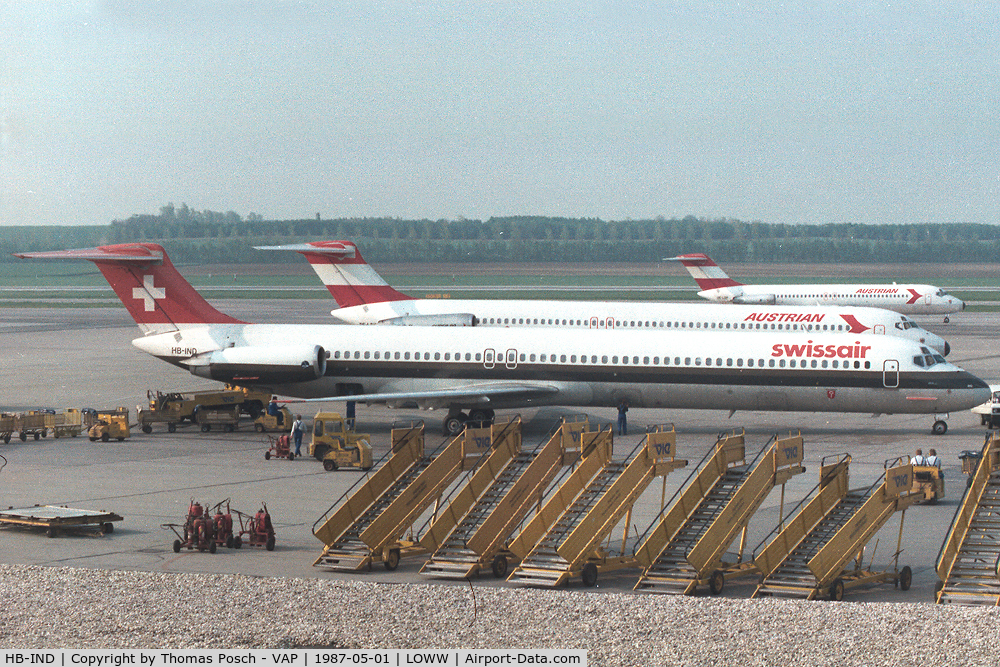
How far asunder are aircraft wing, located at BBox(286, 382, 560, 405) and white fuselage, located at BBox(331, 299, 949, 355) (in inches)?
651

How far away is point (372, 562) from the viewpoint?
21.3 meters

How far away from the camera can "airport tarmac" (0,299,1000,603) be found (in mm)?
21578

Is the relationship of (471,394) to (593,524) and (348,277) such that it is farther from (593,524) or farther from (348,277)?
(348,277)

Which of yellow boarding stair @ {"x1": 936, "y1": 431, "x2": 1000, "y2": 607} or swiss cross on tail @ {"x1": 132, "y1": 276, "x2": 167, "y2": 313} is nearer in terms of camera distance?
yellow boarding stair @ {"x1": 936, "y1": 431, "x2": 1000, "y2": 607}

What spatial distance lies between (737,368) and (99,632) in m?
24.1

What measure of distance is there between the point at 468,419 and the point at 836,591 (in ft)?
63.8

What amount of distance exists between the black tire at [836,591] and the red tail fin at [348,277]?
40884 mm

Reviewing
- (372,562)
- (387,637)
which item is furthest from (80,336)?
(387,637)

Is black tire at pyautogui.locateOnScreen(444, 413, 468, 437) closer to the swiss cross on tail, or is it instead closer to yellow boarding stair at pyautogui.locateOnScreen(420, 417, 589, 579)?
the swiss cross on tail

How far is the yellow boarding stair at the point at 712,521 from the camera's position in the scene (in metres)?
19.7

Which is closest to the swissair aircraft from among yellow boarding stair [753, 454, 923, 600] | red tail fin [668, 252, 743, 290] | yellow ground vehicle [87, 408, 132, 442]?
yellow ground vehicle [87, 408, 132, 442]

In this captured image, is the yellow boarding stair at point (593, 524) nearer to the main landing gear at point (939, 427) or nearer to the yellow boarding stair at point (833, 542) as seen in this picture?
the yellow boarding stair at point (833, 542)

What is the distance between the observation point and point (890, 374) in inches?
1414

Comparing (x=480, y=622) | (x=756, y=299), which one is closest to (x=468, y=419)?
(x=480, y=622)
